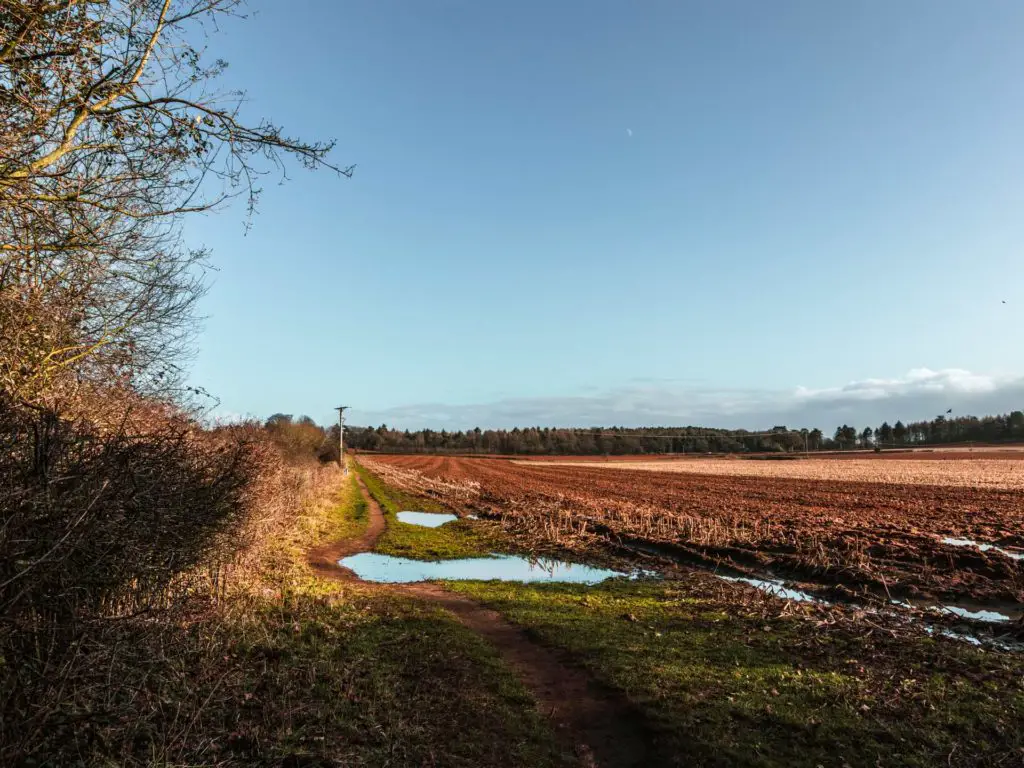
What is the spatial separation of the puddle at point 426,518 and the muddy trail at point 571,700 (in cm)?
1644

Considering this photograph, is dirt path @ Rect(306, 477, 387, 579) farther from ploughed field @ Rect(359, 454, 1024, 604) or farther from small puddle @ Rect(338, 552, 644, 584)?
ploughed field @ Rect(359, 454, 1024, 604)

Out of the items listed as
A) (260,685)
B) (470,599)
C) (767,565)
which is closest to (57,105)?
(260,685)

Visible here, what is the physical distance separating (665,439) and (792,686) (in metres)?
176

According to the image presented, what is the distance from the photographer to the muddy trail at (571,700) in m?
6.51

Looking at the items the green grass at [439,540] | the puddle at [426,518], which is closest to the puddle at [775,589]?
the green grass at [439,540]

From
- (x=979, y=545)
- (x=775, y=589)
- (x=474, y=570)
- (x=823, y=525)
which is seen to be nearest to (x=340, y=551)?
(x=474, y=570)

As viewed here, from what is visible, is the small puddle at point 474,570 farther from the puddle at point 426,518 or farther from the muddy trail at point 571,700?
the puddle at point 426,518

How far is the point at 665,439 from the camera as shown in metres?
178

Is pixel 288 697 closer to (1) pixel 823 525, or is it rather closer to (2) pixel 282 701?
(2) pixel 282 701

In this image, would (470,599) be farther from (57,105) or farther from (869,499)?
(869,499)

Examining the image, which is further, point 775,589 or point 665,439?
point 665,439

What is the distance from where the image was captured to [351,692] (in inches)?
284

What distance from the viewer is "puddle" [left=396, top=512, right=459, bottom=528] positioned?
29409 millimetres

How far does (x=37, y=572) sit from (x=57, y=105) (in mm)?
4236
